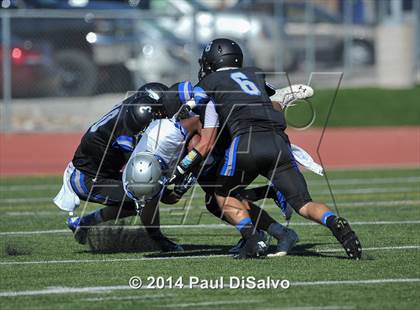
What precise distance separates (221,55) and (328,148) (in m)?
9.48

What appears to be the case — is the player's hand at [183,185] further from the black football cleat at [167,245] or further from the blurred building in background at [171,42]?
the blurred building in background at [171,42]

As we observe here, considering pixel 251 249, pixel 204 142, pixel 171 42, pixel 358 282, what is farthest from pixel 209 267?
pixel 171 42

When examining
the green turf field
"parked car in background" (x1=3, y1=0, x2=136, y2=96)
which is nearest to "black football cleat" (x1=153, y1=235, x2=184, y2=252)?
the green turf field

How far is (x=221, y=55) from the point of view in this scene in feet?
24.3

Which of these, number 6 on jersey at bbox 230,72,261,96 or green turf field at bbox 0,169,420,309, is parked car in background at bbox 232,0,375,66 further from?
number 6 on jersey at bbox 230,72,261,96

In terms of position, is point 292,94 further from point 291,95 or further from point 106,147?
point 106,147

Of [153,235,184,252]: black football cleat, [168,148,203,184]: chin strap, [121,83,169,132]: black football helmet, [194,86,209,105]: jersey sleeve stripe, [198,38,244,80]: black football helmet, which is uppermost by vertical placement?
[198,38,244,80]: black football helmet

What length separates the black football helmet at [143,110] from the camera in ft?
24.9

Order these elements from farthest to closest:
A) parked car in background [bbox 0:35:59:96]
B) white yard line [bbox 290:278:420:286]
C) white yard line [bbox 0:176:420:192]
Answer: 1. parked car in background [bbox 0:35:59:96]
2. white yard line [bbox 0:176:420:192]
3. white yard line [bbox 290:278:420:286]

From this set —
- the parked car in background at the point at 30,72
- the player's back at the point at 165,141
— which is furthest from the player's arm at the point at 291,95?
the parked car in background at the point at 30,72

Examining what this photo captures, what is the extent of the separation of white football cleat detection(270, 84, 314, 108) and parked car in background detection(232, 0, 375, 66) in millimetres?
12015

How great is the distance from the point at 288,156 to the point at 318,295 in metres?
1.53

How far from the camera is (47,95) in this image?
17.5 meters

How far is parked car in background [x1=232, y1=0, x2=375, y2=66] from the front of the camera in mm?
19953
